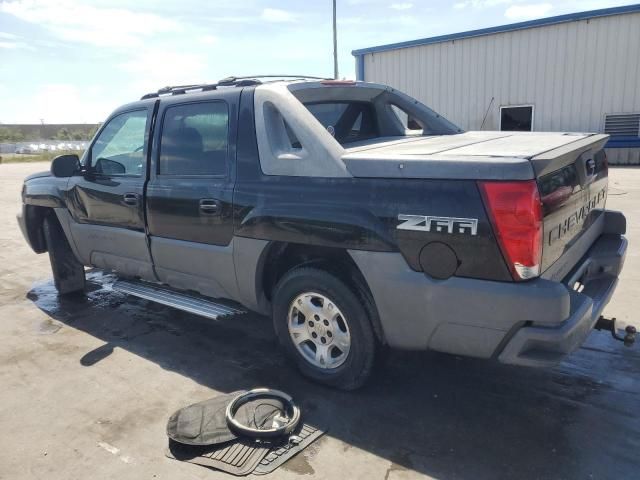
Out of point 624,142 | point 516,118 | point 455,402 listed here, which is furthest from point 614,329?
point 516,118

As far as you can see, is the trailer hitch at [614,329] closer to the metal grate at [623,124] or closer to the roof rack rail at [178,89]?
the roof rack rail at [178,89]

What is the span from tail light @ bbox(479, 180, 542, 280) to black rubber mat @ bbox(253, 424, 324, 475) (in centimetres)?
142

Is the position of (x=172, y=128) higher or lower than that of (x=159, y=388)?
higher

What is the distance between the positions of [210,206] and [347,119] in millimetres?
1431

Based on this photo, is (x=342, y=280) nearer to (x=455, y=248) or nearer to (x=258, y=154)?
(x=455, y=248)

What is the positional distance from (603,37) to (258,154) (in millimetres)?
16460

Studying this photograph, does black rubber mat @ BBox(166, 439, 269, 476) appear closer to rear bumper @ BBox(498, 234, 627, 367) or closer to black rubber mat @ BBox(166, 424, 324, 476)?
black rubber mat @ BBox(166, 424, 324, 476)

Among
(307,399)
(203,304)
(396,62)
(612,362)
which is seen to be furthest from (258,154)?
(396,62)

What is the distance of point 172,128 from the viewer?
410cm

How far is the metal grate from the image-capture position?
52.9 ft

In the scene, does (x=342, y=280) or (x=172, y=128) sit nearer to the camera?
(x=342, y=280)

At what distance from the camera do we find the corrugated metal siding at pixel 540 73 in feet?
52.2

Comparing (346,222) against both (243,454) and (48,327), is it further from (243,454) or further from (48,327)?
(48,327)

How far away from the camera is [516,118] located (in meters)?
17.9
